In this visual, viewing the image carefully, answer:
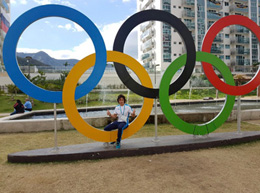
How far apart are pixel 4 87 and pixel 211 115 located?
105 feet

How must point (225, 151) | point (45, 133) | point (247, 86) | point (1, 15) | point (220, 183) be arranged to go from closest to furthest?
1. point (220, 183)
2. point (225, 151)
3. point (247, 86)
4. point (45, 133)
5. point (1, 15)

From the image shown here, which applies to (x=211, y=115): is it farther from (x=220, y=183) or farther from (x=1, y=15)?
(x=1, y=15)

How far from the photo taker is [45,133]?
7.48 m

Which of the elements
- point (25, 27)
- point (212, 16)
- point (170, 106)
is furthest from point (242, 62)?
point (25, 27)

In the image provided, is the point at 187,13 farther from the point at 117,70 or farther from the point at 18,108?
the point at 117,70

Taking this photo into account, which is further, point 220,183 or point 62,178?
point 62,178

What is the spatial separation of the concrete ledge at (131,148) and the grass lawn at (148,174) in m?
0.17

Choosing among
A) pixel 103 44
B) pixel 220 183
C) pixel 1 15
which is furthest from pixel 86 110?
pixel 1 15

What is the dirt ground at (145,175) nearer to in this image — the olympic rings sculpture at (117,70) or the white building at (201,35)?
the olympic rings sculpture at (117,70)

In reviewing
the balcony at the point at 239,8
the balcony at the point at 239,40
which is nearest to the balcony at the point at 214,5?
the balcony at the point at 239,8

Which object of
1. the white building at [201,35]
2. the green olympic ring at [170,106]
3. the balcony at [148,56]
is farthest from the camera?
the balcony at [148,56]

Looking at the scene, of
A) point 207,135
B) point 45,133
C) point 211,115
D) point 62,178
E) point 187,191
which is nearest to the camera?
point 187,191

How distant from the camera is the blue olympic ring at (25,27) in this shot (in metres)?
4.79

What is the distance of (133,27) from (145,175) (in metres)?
3.65
